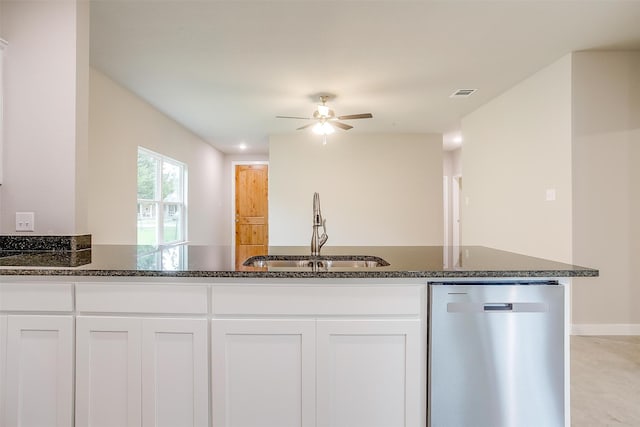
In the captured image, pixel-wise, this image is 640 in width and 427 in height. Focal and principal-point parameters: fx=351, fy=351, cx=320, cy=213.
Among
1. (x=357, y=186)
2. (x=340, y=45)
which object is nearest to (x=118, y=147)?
(x=340, y=45)

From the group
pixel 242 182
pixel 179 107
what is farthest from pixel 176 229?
pixel 242 182

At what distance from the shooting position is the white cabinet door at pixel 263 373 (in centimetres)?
139

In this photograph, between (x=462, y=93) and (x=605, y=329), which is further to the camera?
(x=462, y=93)

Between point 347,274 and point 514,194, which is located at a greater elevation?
point 514,194

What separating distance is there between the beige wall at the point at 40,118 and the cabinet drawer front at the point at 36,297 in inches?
24.9

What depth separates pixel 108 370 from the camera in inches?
55.6

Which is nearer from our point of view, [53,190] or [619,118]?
[53,190]

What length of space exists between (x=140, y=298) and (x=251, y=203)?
23.6 ft

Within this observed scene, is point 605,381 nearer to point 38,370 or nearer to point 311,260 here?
point 311,260

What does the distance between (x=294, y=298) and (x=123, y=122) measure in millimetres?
3486

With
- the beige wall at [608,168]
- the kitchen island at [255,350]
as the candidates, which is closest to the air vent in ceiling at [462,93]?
the beige wall at [608,168]

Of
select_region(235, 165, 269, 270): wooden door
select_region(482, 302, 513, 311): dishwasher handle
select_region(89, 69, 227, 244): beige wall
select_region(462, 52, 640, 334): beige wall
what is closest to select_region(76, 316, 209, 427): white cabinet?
select_region(482, 302, 513, 311): dishwasher handle

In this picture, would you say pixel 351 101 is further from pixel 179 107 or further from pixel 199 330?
pixel 199 330

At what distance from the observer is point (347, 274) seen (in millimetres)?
1347
